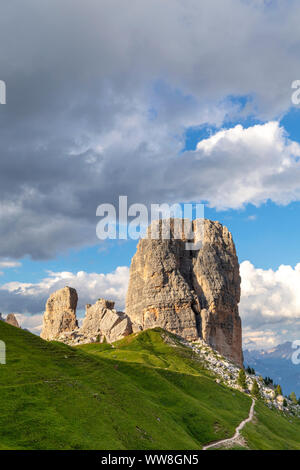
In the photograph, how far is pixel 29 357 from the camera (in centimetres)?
7450

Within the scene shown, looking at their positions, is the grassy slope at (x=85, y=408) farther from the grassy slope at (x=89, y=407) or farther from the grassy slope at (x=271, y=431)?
the grassy slope at (x=271, y=431)

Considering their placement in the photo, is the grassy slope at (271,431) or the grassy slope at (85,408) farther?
the grassy slope at (271,431)

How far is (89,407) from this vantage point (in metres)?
62.2

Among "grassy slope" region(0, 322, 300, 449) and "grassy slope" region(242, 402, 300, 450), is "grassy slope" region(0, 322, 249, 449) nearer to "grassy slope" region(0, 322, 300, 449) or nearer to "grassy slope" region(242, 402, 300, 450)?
"grassy slope" region(0, 322, 300, 449)

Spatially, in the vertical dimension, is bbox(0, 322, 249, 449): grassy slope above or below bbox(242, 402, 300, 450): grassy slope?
above

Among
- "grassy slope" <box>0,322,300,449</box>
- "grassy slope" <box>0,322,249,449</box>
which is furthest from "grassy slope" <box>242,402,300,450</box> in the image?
"grassy slope" <box>0,322,249,449</box>

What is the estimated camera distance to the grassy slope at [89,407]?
51.5 meters

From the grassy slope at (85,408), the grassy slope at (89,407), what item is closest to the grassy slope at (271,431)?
the grassy slope at (89,407)

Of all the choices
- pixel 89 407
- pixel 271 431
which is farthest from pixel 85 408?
pixel 271 431

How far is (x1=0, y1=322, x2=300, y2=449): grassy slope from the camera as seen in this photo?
51531 mm

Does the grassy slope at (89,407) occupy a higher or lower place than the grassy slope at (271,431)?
higher

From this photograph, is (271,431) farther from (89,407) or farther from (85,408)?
(85,408)
